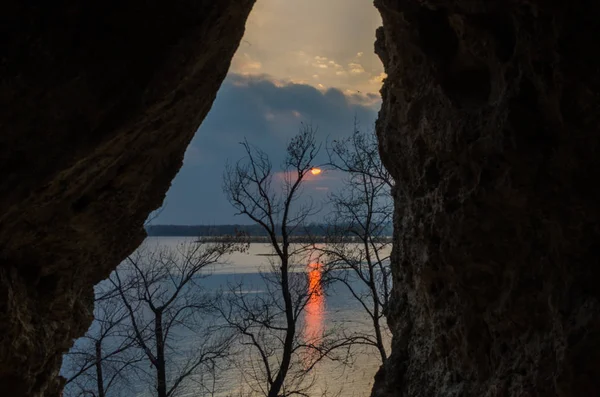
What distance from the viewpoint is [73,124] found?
239 centimetres

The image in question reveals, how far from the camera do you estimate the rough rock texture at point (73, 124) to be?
89.6 inches

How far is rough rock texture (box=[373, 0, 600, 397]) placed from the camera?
1927 mm

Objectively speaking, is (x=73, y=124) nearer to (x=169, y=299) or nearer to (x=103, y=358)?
(x=103, y=358)

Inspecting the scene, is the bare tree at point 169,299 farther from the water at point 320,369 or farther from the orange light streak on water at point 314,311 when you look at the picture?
the orange light streak on water at point 314,311

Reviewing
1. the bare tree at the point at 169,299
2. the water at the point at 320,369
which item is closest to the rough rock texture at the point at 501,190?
the water at the point at 320,369

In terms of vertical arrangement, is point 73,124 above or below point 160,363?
above

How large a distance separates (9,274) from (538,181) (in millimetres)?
3002

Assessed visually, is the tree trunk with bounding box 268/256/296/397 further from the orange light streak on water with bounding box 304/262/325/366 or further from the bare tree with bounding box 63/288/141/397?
the bare tree with bounding box 63/288/141/397

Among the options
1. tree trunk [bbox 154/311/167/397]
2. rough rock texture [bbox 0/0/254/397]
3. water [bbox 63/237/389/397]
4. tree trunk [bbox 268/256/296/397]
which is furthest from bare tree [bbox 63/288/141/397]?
rough rock texture [bbox 0/0/254/397]

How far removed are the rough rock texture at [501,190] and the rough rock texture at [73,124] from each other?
145 cm

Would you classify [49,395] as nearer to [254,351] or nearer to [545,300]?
[545,300]

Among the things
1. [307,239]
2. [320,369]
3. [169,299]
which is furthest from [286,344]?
[320,369]

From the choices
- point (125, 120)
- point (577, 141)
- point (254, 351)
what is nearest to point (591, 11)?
point (577, 141)

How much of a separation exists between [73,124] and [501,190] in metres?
2.24
